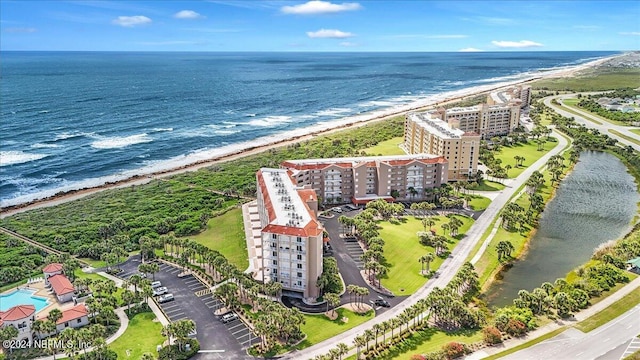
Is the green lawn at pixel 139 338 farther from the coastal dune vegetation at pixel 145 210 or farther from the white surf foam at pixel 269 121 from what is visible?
the white surf foam at pixel 269 121

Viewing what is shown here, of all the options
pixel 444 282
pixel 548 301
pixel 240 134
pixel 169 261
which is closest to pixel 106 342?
pixel 169 261

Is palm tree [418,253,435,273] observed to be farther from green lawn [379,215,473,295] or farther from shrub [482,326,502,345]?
shrub [482,326,502,345]

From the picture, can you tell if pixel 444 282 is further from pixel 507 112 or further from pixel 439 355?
pixel 507 112

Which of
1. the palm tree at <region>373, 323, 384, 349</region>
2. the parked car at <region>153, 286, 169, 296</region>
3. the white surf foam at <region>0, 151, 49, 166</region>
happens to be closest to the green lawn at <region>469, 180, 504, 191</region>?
the palm tree at <region>373, 323, 384, 349</region>

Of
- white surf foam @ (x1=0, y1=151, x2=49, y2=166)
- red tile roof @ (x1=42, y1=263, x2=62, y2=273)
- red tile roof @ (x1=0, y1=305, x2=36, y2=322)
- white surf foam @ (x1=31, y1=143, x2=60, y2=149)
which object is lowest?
red tile roof @ (x1=42, y1=263, x2=62, y2=273)

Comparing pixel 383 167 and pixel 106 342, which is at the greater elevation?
pixel 383 167

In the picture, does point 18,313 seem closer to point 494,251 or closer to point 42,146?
point 494,251
